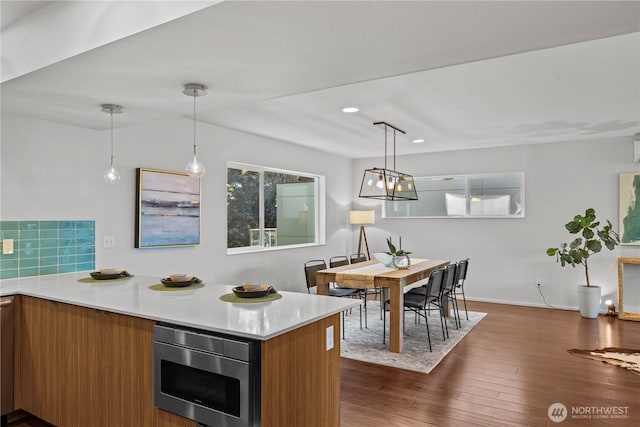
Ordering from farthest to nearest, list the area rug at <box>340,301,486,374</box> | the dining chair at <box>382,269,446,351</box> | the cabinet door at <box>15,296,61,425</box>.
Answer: the dining chair at <box>382,269,446,351</box> → the area rug at <box>340,301,486,374</box> → the cabinet door at <box>15,296,61,425</box>

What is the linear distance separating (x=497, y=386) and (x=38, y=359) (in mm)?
3338

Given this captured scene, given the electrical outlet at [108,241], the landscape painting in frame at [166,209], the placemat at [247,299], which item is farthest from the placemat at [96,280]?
the placemat at [247,299]

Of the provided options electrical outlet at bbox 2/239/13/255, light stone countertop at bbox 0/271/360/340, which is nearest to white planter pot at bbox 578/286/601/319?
light stone countertop at bbox 0/271/360/340

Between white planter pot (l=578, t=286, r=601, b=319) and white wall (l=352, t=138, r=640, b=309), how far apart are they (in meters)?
0.46

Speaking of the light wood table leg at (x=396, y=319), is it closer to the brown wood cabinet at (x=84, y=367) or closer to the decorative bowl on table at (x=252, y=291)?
the decorative bowl on table at (x=252, y=291)

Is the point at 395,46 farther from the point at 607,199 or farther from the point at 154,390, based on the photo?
the point at 607,199

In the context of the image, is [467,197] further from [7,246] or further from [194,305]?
[7,246]

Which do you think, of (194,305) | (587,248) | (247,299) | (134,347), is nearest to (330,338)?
(247,299)

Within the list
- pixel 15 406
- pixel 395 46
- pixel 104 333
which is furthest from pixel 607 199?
pixel 15 406

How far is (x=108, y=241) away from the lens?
3914mm

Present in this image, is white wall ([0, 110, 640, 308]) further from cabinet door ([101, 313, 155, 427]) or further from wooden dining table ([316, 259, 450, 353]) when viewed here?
cabinet door ([101, 313, 155, 427])

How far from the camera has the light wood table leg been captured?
4203 mm

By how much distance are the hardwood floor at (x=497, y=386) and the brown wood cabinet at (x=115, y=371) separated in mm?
887

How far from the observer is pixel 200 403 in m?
1.97
